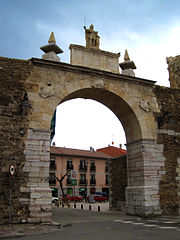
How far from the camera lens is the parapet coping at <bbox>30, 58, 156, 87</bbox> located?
30.5ft

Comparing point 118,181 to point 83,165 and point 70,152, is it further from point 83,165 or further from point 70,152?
point 70,152

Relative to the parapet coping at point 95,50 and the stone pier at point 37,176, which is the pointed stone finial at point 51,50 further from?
the stone pier at point 37,176

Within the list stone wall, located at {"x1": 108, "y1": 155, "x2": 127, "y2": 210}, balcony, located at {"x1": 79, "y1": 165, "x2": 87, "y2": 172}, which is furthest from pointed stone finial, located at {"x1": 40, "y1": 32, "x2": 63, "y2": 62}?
balcony, located at {"x1": 79, "y1": 165, "x2": 87, "y2": 172}

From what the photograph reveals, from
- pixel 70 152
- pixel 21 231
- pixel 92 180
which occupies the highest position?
pixel 70 152

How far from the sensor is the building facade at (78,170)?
32.2m

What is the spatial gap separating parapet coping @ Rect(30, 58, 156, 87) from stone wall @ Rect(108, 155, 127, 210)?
392cm

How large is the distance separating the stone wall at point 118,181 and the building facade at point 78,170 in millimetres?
18252

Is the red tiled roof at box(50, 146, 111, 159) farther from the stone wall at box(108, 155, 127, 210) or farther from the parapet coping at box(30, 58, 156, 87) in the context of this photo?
the parapet coping at box(30, 58, 156, 87)

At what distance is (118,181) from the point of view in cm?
1294

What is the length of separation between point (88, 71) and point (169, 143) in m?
4.46

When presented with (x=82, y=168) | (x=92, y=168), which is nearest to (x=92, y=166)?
(x=92, y=168)

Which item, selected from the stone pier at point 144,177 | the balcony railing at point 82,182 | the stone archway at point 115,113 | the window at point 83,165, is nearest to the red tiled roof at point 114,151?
the window at point 83,165

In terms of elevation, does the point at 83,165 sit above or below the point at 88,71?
below

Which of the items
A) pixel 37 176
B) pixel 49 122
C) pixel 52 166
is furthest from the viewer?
pixel 52 166
